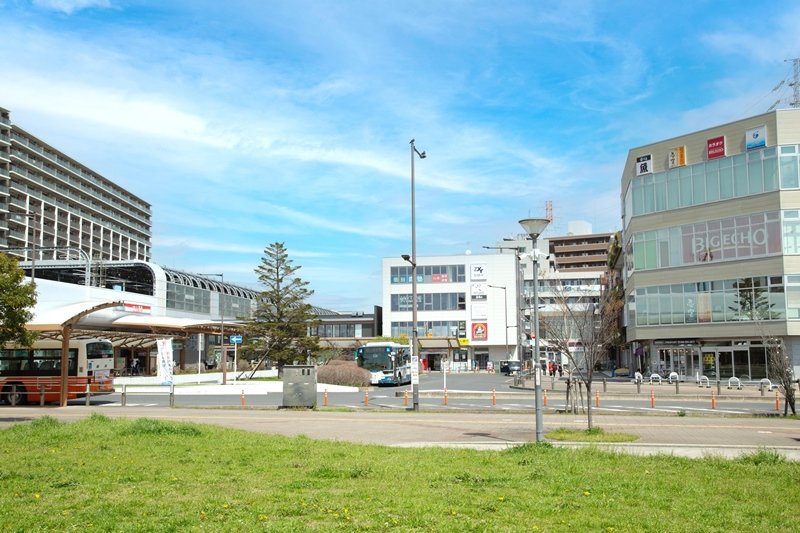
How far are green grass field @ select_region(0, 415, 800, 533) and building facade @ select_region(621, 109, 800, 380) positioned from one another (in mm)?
42403

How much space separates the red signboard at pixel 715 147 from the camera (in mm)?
53906

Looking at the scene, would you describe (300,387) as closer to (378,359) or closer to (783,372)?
(783,372)

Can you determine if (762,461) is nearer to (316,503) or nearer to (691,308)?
(316,503)

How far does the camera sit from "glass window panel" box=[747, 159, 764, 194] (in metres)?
51.8

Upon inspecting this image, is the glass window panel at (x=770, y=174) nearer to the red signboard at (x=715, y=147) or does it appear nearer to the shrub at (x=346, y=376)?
the red signboard at (x=715, y=147)

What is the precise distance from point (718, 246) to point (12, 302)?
48.6m

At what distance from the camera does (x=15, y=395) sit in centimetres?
3278

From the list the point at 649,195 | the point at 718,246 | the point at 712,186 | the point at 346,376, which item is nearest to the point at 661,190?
the point at 649,195

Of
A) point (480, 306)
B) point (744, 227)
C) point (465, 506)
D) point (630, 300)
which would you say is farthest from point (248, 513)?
point (480, 306)

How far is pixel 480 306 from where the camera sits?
321ft

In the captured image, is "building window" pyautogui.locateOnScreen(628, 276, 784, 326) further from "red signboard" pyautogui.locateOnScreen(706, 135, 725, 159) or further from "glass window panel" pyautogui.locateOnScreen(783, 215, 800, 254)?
"red signboard" pyautogui.locateOnScreen(706, 135, 725, 159)

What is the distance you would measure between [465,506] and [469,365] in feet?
297

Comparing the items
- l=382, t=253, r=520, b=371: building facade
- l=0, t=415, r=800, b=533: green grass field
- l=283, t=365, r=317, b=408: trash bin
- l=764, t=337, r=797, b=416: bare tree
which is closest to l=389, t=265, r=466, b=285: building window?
l=382, t=253, r=520, b=371: building facade

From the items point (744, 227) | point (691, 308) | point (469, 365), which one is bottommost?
point (469, 365)
